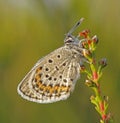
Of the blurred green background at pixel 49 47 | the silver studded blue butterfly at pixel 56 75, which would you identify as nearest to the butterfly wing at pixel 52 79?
the silver studded blue butterfly at pixel 56 75

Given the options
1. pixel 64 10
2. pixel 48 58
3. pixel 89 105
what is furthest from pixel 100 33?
pixel 48 58

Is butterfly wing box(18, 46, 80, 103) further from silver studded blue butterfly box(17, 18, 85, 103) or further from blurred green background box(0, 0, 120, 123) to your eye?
blurred green background box(0, 0, 120, 123)

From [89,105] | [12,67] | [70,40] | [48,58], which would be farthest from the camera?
[12,67]

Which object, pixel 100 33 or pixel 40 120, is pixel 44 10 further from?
pixel 40 120

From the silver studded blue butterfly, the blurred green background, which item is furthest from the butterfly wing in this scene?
the blurred green background

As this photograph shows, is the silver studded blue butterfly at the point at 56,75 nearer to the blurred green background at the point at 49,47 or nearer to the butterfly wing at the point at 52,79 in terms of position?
the butterfly wing at the point at 52,79

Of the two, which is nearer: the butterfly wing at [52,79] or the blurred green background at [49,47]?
the butterfly wing at [52,79]

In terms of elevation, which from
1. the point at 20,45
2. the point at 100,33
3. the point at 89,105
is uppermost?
the point at 20,45
